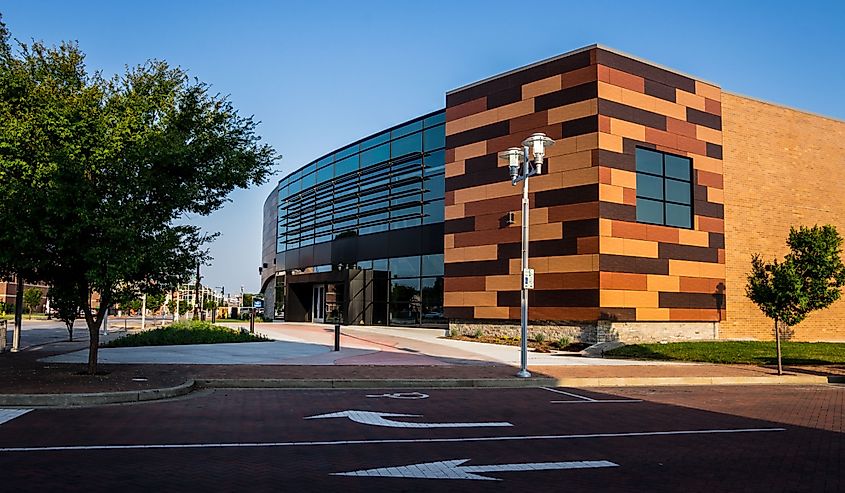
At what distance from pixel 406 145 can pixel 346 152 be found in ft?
25.7

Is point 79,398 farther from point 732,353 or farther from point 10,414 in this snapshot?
point 732,353

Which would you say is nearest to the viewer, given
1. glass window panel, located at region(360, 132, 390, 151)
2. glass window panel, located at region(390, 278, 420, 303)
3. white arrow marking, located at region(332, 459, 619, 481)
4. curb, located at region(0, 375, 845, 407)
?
white arrow marking, located at region(332, 459, 619, 481)

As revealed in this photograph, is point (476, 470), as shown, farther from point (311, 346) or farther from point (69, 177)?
point (311, 346)

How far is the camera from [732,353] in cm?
2347

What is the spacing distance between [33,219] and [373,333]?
21.7 m

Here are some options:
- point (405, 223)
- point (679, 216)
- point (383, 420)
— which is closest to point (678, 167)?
point (679, 216)

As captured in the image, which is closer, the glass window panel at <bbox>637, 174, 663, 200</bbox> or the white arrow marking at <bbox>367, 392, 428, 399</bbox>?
the white arrow marking at <bbox>367, 392, 428, 399</bbox>

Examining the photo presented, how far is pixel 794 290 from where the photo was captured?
1908 cm

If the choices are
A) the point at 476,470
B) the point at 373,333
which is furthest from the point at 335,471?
the point at 373,333

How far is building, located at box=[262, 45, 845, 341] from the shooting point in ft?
86.4

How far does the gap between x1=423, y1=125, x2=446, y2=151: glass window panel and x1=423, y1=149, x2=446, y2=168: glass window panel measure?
32 centimetres

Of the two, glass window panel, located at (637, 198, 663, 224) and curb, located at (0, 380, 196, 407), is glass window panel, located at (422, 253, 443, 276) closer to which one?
glass window panel, located at (637, 198, 663, 224)

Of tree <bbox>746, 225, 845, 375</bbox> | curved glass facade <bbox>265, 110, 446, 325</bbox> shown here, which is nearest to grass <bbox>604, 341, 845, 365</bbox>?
tree <bbox>746, 225, 845, 375</bbox>

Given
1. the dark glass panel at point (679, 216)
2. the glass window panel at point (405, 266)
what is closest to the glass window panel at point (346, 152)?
the glass window panel at point (405, 266)
